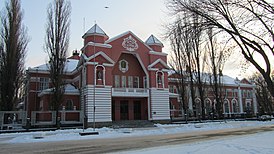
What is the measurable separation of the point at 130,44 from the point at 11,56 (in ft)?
50.7

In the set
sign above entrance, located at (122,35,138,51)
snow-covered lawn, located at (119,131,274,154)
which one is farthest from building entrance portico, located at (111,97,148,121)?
snow-covered lawn, located at (119,131,274,154)

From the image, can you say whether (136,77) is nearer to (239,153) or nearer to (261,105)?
(239,153)

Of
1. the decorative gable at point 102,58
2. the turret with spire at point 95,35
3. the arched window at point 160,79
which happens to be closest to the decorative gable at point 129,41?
the turret with spire at point 95,35

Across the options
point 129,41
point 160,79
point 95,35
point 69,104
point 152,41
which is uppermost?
point 152,41

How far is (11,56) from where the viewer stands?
94.6 ft

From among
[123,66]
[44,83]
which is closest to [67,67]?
[44,83]

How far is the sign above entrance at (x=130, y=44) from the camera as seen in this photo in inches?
1357

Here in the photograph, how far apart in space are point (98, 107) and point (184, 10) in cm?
1995

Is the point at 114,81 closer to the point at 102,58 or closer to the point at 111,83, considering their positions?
the point at 111,83

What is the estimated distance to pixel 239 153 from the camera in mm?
8680

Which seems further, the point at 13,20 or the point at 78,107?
the point at 78,107

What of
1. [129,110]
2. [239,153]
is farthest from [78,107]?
[239,153]

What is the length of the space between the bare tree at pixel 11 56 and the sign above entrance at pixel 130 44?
13160 mm

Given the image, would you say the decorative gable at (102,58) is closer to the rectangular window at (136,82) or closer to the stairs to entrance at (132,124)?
the rectangular window at (136,82)
